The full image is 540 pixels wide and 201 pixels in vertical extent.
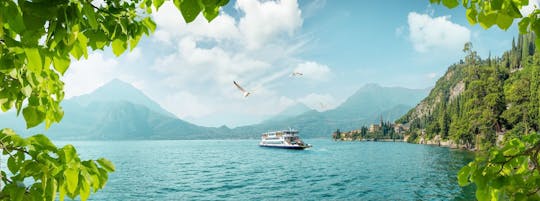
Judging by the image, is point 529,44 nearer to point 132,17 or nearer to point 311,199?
point 311,199

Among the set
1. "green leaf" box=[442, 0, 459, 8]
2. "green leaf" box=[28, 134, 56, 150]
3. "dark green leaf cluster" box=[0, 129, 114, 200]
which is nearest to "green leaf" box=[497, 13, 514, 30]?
"green leaf" box=[442, 0, 459, 8]

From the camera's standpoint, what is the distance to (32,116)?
2262mm

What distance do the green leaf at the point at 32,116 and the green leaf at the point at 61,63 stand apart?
0.70m

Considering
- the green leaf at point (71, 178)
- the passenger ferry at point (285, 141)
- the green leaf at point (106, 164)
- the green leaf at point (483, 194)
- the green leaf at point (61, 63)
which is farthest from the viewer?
the passenger ferry at point (285, 141)

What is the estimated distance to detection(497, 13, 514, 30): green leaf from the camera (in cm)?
179

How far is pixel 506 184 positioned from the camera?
2326mm

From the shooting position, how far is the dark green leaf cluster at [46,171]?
1.73 metres

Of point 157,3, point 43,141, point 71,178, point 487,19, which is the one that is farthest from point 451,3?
point 43,141

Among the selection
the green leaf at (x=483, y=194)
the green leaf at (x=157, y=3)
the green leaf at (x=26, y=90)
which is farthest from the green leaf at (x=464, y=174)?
the green leaf at (x=26, y=90)

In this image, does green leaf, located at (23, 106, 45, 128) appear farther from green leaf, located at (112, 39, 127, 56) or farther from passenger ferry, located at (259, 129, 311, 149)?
passenger ferry, located at (259, 129, 311, 149)

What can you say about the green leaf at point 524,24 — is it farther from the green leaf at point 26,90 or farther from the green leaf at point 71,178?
the green leaf at point 26,90

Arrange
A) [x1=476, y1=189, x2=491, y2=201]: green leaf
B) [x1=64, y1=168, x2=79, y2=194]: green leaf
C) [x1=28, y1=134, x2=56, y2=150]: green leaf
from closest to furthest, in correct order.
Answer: [x1=64, y1=168, x2=79, y2=194]: green leaf
[x1=28, y1=134, x2=56, y2=150]: green leaf
[x1=476, y1=189, x2=491, y2=201]: green leaf

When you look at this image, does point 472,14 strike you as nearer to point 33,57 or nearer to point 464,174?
point 464,174

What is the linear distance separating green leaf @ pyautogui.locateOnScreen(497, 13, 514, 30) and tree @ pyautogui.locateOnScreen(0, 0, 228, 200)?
150 centimetres
